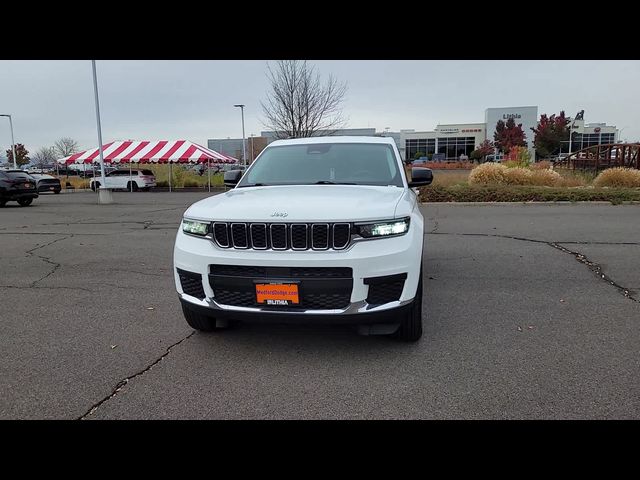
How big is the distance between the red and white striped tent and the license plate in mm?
26399

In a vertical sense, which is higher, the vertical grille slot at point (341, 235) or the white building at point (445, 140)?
the white building at point (445, 140)

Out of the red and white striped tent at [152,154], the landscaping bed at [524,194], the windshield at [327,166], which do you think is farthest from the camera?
the red and white striped tent at [152,154]

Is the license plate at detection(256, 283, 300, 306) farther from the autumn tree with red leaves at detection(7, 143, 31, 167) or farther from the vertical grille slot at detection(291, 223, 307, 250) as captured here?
the autumn tree with red leaves at detection(7, 143, 31, 167)

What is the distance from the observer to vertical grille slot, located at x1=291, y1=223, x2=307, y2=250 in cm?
344

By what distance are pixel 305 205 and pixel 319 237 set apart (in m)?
0.31

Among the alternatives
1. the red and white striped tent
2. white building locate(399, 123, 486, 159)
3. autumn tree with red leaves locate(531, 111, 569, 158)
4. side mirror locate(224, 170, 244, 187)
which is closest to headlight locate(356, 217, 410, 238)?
side mirror locate(224, 170, 244, 187)

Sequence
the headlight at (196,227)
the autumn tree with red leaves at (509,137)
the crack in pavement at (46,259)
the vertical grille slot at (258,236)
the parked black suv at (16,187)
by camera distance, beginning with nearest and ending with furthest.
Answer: the vertical grille slot at (258,236), the headlight at (196,227), the crack in pavement at (46,259), the parked black suv at (16,187), the autumn tree with red leaves at (509,137)

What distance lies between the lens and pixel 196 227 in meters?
3.75

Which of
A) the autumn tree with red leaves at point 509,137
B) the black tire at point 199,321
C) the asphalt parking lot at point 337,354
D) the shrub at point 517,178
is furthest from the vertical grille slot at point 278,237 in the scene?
the autumn tree with red leaves at point 509,137

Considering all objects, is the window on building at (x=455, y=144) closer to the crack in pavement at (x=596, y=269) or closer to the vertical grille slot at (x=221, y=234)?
the crack in pavement at (x=596, y=269)

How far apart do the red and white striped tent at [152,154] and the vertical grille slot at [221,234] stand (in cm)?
2606

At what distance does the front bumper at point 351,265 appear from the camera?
337 centimetres
